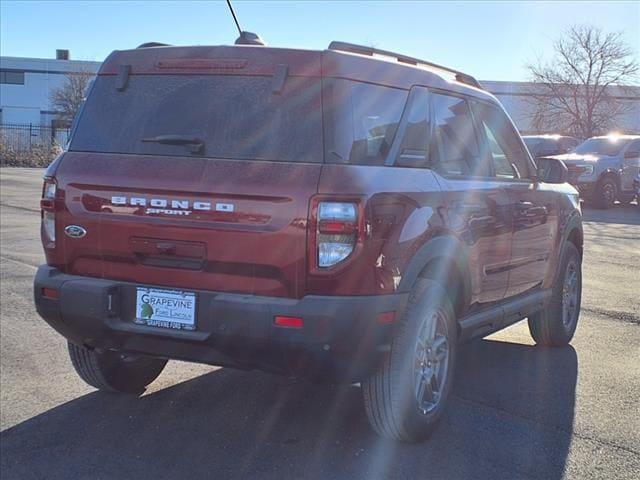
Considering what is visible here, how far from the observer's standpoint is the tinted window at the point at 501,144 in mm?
5052

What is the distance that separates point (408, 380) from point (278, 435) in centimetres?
88

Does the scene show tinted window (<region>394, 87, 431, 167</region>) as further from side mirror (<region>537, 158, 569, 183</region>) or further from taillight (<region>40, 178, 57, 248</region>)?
taillight (<region>40, 178, 57, 248</region>)

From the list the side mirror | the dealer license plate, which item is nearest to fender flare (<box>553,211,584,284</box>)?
the side mirror

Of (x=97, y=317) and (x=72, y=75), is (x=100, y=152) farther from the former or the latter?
(x=72, y=75)

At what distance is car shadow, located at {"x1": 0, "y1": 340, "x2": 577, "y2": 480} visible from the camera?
12.6ft

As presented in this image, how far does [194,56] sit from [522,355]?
3.54 metres

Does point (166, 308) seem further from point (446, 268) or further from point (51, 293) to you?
point (446, 268)

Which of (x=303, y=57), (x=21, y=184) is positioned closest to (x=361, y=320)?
(x=303, y=57)

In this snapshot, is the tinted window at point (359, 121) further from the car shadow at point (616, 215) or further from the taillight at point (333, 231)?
the car shadow at point (616, 215)

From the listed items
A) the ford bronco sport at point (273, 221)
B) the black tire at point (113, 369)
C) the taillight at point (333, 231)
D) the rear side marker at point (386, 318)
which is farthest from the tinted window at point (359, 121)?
the black tire at point (113, 369)

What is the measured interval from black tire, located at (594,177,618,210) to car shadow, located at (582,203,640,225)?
0.20 meters

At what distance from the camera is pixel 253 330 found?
138 inches

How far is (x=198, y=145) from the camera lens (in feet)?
12.5

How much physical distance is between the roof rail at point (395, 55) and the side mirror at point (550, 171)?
875 millimetres
